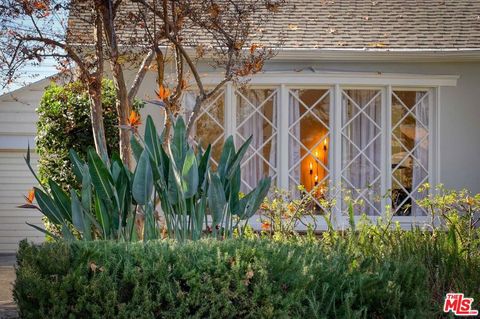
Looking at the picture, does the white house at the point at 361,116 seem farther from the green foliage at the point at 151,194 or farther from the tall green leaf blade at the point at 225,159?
the green foliage at the point at 151,194

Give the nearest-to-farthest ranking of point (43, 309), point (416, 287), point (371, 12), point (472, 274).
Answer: point (43, 309) < point (416, 287) < point (472, 274) < point (371, 12)

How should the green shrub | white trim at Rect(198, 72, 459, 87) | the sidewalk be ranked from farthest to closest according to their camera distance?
white trim at Rect(198, 72, 459, 87), the sidewalk, the green shrub

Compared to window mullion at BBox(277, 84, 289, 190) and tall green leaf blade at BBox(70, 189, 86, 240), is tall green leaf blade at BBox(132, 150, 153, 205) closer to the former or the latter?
tall green leaf blade at BBox(70, 189, 86, 240)

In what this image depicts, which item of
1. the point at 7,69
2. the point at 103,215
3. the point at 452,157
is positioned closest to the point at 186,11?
the point at 7,69

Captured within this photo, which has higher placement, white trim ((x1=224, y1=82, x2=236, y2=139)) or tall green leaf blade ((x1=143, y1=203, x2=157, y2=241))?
white trim ((x1=224, y1=82, x2=236, y2=139))

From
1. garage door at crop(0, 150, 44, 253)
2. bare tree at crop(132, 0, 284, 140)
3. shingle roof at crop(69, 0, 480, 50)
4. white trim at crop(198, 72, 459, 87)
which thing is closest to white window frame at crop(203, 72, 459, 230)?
white trim at crop(198, 72, 459, 87)

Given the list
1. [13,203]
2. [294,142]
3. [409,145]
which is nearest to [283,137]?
[294,142]

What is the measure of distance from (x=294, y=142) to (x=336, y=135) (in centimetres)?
65

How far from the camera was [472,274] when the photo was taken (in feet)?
22.0

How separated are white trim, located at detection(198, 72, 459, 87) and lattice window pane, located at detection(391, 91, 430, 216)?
27 cm

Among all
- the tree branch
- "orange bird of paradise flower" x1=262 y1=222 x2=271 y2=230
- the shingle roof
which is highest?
the shingle roof

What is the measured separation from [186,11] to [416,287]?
484cm

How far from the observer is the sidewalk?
7844 mm

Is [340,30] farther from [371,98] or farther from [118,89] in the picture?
[118,89]
